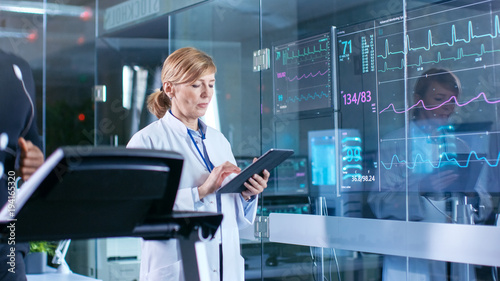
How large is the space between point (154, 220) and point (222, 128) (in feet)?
7.54

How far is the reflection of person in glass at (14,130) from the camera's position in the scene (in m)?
1.70

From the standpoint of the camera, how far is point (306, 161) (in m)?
3.13

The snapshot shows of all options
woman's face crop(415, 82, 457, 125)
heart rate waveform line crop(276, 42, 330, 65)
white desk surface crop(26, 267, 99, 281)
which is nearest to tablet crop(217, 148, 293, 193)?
woman's face crop(415, 82, 457, 125)

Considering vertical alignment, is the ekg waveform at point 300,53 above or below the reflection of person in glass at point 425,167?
above

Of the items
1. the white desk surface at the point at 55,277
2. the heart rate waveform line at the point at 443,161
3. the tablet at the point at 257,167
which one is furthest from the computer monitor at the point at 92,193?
the white desk surface at the point at 55,277

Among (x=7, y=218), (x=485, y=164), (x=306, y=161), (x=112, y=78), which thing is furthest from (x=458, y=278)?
(x=112, y=78)

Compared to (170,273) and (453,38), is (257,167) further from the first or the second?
(453,38)

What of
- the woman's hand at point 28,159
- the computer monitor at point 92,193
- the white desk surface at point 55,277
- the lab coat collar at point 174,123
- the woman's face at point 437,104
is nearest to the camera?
the computer monitor at point 92,193

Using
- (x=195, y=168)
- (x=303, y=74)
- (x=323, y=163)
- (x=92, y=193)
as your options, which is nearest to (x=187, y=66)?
(x=195, y=168)

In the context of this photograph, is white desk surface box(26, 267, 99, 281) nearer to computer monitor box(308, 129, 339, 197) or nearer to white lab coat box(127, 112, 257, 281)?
white lab coat box(127, 112, 257, 281)

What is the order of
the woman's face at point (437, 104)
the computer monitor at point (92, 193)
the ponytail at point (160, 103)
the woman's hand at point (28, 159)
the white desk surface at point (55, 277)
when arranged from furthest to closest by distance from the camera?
the white desk surface at point (55, 277), the ponytail at point (160, 103), the woman's face at point (437, 104), the woman's hand at point (28, 159), the computer monitor at point (92, 193)

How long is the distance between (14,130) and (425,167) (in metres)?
1.66

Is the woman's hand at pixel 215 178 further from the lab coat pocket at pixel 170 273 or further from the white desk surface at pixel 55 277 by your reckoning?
the white desk surface at pixel 55 277

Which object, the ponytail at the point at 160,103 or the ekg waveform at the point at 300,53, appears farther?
the ekg waveform at the point at 300,53
